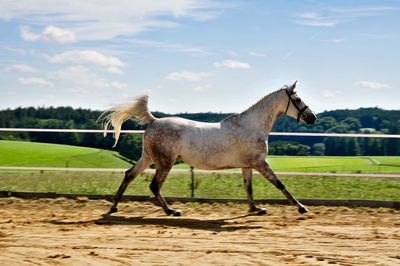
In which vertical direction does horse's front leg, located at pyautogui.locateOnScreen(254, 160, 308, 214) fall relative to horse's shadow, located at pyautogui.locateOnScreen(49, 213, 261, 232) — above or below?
above

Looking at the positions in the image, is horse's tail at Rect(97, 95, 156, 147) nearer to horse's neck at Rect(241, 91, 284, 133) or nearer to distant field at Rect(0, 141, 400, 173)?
horse's neck at Rect(241, 91, 284, 133)

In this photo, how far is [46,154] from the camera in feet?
48.3

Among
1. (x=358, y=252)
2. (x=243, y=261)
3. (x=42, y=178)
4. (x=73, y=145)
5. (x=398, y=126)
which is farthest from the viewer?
(x=398, y=126)

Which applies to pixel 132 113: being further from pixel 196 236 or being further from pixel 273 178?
pixel 196 236

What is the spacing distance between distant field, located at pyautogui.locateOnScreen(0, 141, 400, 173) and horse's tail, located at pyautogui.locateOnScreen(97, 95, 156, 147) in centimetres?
265

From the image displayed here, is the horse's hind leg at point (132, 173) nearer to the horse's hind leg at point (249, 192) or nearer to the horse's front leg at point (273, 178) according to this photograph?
the horse's hind leg at point (249, 192)

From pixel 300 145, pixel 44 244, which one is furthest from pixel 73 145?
pixel 44 244

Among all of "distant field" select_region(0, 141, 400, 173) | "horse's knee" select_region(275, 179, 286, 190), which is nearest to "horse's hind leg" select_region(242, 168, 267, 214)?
"horse's knee" select_region(275, 179, 286, 190)

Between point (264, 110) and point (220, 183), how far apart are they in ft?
10.3

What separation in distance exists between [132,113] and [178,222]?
2.04m

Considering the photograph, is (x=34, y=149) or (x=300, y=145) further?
(x=34, y=149)

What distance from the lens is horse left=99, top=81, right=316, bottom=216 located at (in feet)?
30.2

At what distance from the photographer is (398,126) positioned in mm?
15977

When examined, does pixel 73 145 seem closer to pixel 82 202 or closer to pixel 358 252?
pixel 82 202
